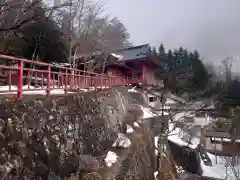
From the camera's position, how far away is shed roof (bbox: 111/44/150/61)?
89.8ft

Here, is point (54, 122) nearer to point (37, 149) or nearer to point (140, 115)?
point (37, 149)

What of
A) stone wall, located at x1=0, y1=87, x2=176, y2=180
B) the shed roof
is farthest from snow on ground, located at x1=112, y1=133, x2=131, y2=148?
the shed roof

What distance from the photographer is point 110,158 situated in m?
6.84

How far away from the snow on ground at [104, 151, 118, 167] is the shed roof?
20.6 meters

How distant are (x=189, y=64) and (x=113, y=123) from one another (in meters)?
37.6

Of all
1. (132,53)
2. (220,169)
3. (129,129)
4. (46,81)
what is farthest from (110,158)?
(132,53)

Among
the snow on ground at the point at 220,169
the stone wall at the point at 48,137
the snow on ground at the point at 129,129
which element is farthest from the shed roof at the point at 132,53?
the stone wall at the point at 48,137

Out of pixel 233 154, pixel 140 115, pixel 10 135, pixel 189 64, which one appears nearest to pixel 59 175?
pixel 10 135

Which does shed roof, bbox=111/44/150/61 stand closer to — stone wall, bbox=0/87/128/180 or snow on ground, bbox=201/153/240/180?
snow on ground, bbox=201/153/240/180

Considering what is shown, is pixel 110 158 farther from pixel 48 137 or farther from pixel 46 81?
pixel 46 81

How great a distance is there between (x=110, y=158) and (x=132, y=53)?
23.5 metres

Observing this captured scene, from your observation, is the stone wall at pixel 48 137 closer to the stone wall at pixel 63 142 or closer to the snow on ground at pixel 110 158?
the stone wall at pixel 63 142

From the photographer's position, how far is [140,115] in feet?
43.7

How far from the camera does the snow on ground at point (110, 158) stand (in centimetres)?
652
